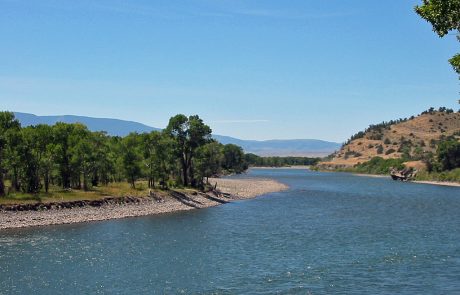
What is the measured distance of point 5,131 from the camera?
292ft

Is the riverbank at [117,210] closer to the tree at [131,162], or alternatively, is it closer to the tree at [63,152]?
the tree at [131,162]

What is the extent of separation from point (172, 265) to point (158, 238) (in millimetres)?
16489

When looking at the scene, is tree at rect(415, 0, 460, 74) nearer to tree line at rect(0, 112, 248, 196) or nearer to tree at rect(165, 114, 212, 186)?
tree line at rect(0, 112, 248, 196)

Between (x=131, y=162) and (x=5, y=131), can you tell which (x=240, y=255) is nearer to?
(x=5, y=131)

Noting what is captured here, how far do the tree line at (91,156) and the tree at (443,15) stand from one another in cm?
7836

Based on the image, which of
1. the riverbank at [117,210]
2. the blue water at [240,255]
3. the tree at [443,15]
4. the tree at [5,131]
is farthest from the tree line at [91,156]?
the tree at [443,15]

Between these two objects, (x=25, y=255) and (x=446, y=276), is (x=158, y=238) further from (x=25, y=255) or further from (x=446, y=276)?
(x=446, y=276)

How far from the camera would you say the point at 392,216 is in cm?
9012

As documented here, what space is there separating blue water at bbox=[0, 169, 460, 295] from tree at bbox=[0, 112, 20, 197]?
19.6 meters

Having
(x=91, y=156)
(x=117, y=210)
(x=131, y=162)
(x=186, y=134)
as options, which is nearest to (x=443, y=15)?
(x=117, y=210)

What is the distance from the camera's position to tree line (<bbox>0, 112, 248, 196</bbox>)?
3570 inches

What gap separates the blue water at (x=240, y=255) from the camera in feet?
140

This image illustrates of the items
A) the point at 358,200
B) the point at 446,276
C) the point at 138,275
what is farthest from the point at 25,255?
the point at 358,200

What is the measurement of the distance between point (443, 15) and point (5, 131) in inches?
3218
